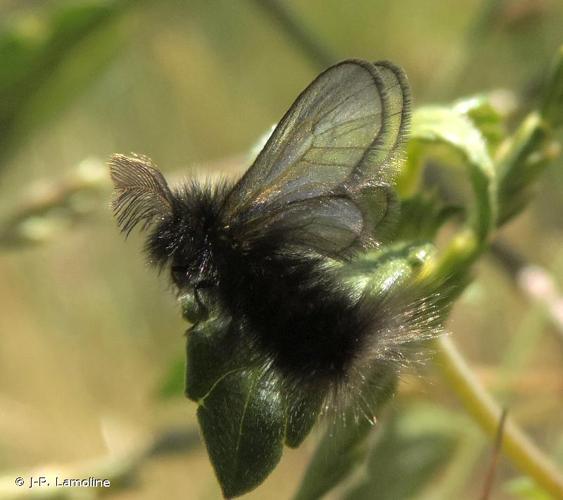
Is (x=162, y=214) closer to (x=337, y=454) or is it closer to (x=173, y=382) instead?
(x=337, y=454)

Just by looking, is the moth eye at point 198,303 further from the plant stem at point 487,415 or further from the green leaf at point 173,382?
the green leaf at point 173,382

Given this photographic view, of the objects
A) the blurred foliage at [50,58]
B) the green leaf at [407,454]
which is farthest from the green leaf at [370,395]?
the blurred foliage at [50,58]

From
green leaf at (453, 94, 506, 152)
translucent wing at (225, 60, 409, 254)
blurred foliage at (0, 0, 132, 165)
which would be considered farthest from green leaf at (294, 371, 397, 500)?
blurred foliage at (0, 0, 132, 165)

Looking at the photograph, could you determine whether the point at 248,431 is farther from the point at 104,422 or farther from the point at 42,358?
the point at 42,358

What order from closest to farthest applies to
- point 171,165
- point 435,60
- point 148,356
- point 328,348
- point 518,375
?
point 328,348
point 518,375
point 435,60
point 148,356
point 171,165

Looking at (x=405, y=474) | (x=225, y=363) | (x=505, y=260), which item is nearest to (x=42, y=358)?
(x=505, y=260)
